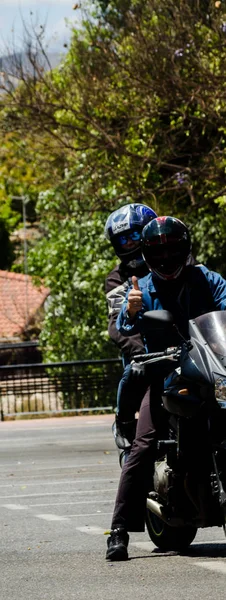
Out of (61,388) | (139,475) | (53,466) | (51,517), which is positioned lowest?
(51,517)

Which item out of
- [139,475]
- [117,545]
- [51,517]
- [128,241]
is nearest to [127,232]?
[128,241]

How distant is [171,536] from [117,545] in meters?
0.37

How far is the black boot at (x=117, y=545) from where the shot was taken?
7.02 m

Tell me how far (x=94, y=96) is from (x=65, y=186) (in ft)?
9.82

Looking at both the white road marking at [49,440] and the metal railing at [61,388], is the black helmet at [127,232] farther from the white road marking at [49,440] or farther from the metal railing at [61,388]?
the metal railing at [61,388]

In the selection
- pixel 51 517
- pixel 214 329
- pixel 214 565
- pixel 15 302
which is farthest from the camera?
pixel 15 302

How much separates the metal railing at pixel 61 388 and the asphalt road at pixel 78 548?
968 centimetres

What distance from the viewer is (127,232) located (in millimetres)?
7523

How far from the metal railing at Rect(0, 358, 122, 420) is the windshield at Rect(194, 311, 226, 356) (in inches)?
715

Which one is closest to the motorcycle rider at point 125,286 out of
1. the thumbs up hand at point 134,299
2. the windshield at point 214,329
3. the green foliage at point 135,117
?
the thumbs up hand at point 134,299

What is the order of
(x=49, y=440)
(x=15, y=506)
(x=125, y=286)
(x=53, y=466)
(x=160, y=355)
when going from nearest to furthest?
(x=160, y=355)
(x=125, y=286)
(x=15, y=506)
(x=53, y=466)
(x=49, y=440)

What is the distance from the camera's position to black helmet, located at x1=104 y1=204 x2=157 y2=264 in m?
7.53

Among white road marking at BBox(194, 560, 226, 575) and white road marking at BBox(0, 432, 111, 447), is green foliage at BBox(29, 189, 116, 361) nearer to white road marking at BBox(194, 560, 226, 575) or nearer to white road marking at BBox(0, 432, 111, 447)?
white road marking at BBox(0, 432, 111, 447)

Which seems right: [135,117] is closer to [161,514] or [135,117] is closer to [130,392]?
[130,392]
